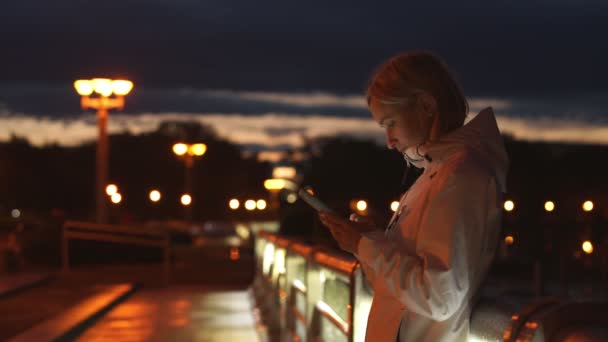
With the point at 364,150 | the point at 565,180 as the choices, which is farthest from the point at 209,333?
the point at 364,150

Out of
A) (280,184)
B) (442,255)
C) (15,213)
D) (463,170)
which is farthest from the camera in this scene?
(15,213)

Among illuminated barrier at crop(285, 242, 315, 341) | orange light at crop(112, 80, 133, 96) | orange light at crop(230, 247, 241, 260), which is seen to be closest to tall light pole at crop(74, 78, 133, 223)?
orange light at crop(112, 80, 133, 96)

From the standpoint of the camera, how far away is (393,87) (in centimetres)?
335

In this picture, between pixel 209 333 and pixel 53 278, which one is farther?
pixel 53 278

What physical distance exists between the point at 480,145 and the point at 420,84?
11.6 inches

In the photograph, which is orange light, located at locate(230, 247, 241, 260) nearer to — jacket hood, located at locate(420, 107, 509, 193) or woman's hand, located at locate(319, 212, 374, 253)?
woman's hand, located at locate(319, 212, 374, 253)

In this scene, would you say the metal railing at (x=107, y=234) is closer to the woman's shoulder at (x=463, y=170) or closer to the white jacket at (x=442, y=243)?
the white jacket at (x=442, y=243)

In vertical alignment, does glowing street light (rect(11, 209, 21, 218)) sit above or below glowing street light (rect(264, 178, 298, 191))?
above

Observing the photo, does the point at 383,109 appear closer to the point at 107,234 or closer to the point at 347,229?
the point at 347,229

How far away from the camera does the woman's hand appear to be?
3.29 m

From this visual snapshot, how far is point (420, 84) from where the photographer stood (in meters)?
3.35

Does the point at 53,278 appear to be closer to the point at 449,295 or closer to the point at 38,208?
the point at 449,295

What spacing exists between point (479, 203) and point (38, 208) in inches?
3141

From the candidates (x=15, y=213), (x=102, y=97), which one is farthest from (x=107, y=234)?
(x=15, y=213)
